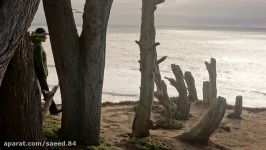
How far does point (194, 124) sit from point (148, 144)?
4317mm

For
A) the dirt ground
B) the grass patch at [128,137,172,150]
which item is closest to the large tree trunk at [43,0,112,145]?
the dirt ground

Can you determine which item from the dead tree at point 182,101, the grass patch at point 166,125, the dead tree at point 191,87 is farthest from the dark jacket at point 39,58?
the dead tree at point 191,87

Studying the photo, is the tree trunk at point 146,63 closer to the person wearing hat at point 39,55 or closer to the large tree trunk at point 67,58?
the large tree trunk at point 67,58

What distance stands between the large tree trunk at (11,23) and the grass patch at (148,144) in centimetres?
489

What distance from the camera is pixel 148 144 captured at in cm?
811

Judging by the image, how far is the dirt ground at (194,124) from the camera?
8.99 meters

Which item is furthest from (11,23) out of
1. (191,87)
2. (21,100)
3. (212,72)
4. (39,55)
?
(191,87)

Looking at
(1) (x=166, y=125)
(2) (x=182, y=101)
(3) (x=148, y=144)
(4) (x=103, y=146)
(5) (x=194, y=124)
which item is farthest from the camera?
(2) (x=182, y=101)

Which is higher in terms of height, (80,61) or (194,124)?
(80,61)

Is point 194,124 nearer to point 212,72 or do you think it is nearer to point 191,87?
point 212,72

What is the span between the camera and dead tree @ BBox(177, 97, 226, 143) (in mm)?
9344

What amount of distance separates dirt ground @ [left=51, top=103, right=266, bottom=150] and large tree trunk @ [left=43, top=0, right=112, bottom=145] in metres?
0.99

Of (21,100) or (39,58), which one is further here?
(39,58)

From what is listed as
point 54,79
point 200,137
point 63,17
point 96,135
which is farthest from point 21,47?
point 54,79
